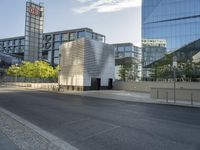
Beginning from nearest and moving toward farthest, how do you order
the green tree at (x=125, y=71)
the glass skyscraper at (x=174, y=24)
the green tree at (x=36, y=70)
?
the green tree at (x=125, y=71), the glass skyscraper at (x=174, y=24), the green tree at (x=36, y=70)

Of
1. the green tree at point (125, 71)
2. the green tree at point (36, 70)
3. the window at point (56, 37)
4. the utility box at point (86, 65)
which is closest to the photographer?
the utility box at point (86, 65)

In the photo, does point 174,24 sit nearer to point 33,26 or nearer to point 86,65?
point 86,65

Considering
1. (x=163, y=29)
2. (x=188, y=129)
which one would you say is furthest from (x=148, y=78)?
(x=188, y=129)

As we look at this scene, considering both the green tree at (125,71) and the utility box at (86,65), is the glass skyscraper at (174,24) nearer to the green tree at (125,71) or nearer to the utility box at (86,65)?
the green tree at (125,71)

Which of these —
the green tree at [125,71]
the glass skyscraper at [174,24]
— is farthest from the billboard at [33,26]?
the green tree at [125,71]

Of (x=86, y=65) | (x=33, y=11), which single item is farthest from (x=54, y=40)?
(x=86, y=65)

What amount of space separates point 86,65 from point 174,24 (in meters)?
36.8

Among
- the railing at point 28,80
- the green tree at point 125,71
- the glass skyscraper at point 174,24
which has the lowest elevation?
the railing at point 28,80

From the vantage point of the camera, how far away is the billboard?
86.5 metres

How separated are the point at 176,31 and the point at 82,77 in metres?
37.4

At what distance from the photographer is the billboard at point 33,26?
86500mm

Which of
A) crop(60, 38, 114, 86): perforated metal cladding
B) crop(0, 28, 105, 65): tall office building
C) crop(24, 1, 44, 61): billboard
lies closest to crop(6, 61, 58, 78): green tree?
crop(24, 1, 44, 61): billboard

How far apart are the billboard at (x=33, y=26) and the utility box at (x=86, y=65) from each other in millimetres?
37479

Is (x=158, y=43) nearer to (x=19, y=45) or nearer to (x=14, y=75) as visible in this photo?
(x=14, y=75)
